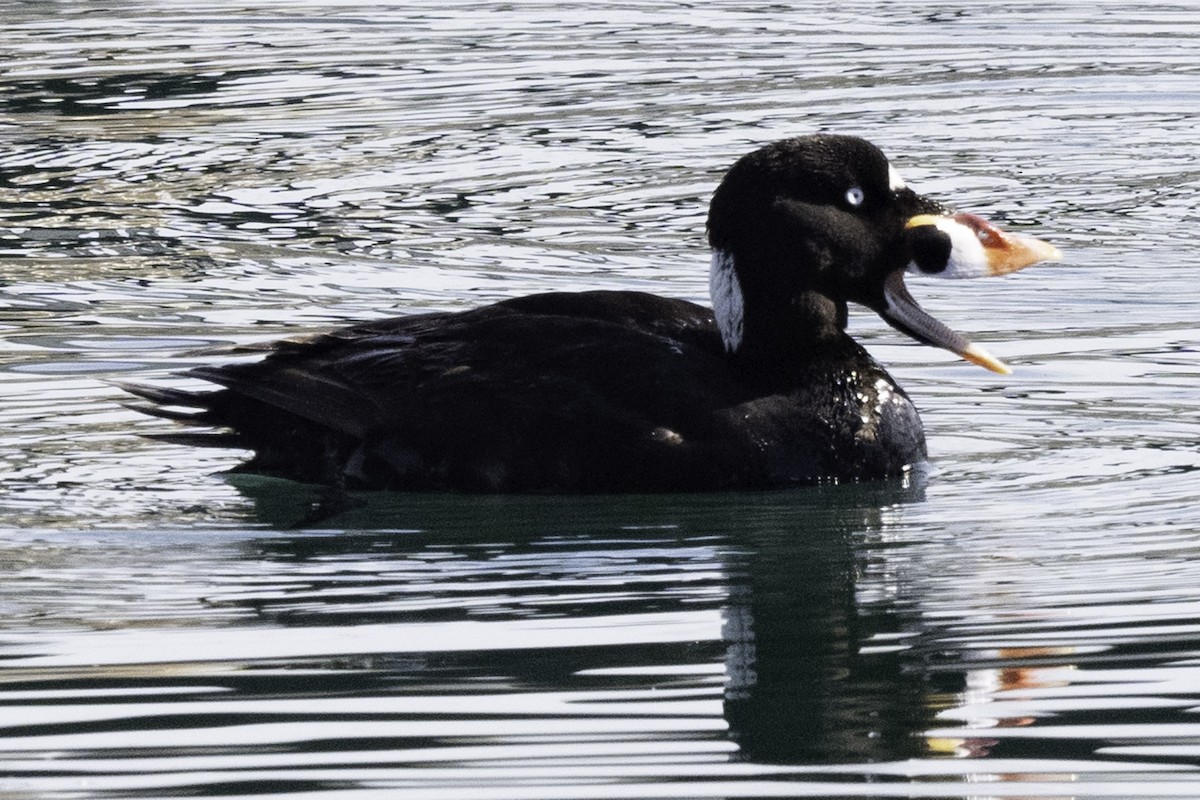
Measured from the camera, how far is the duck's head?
7320 mm

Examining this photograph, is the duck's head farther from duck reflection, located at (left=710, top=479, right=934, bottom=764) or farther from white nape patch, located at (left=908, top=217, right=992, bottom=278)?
duck reflection, located at (left=710, top=479, right=934, bottom=764)

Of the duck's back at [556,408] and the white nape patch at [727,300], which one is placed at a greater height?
the white nape patch at [727,300]

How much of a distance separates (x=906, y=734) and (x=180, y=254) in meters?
6.53

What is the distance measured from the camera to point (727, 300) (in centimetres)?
735

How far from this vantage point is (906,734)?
4844mm

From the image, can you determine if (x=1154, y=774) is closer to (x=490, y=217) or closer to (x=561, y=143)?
(x=490, y=217)

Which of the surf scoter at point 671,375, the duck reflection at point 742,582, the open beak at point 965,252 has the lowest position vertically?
the duck reflection at point 742,582

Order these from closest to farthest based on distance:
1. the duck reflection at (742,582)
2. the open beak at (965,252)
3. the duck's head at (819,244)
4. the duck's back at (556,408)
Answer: the duck reflection at (742,582) → the duck's back at (556,408) → the duck's head at (819,244) → the open beak at (965,252)

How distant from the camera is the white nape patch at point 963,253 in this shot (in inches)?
293

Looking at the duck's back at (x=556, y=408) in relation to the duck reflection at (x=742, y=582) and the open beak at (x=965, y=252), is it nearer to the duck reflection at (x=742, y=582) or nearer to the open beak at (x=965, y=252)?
the duck reflection at (x=742, y=582)

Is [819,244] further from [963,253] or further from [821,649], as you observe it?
[821,649]

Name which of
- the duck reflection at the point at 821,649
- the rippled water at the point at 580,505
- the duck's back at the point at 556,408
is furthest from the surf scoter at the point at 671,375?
the duck reflection at the point at 821,649

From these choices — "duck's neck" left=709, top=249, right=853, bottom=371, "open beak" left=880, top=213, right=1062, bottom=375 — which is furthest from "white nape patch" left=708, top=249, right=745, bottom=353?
"open beak" left=880, top=213, right=1062, bottom=375

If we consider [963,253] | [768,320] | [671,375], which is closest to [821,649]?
[671,375]
